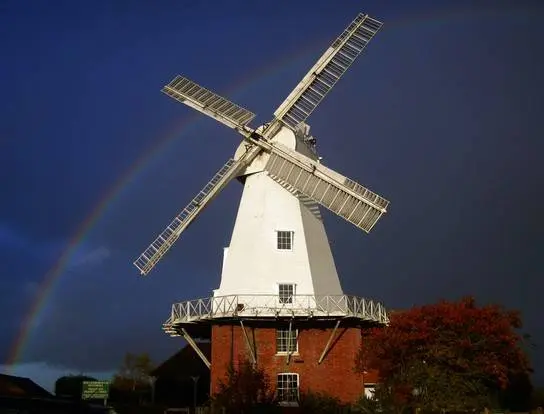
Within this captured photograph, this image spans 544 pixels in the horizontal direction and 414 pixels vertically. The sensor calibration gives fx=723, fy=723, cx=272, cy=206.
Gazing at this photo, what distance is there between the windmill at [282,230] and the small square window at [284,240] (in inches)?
2.1

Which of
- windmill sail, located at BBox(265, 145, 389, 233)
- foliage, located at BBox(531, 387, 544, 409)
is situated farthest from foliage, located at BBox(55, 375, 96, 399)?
foliage, located at BBox(531, 387, 544, 409)

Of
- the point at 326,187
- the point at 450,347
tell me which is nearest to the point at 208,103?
the point at 326,187

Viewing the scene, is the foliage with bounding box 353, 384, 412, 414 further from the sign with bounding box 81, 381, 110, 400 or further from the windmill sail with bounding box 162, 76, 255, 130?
the windmill sail with bounding box 162, 76, 255, 130

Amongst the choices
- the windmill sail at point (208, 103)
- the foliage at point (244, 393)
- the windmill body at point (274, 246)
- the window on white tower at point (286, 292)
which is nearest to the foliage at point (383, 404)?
the foliage at point (244, 393)

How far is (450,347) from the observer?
33.9 metres

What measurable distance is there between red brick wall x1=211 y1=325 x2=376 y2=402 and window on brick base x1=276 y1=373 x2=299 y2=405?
0.99 feet

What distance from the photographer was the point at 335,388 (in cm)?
3725

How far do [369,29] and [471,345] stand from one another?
Answer: 20.0m

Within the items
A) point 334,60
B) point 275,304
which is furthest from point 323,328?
point 334,60

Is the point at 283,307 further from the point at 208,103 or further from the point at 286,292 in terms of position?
the point at 208,103

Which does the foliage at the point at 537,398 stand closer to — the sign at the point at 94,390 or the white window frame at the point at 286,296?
the white window frame at the point at 286,296

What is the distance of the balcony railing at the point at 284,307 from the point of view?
36.8 metres

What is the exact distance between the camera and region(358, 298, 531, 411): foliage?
33125 millimetres

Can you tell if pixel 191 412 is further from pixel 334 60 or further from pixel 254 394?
pixel 334 60
